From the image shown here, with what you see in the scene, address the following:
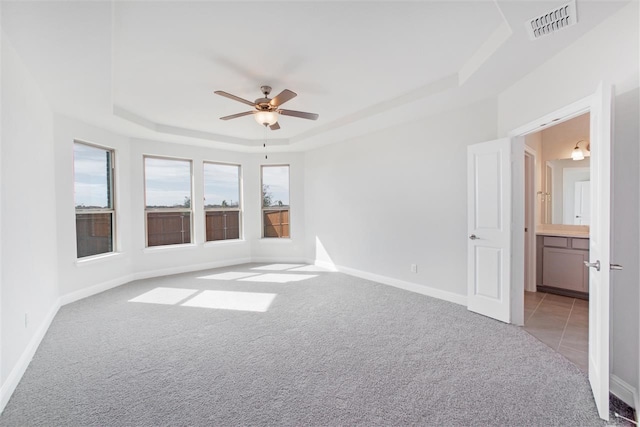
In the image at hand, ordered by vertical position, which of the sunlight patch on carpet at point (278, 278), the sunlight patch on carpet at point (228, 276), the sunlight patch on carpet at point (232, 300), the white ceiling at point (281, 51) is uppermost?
the white ceiling at point (281, 51)

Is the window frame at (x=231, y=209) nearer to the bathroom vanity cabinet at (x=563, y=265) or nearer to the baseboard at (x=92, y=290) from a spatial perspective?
the baseboard at (x=92, y=290)

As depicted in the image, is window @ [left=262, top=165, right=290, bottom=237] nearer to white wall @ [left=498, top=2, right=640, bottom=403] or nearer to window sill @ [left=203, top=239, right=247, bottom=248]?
window sill @ [left=203, top=239, right=247, bottom=248]

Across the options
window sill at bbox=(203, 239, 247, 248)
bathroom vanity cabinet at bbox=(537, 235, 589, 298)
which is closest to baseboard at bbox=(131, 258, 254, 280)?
window sill at bbox=(203, 239, 247, 248)

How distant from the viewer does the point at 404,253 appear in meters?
4.64

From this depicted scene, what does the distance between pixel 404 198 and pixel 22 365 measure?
4.54m

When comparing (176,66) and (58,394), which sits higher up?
(176,66)

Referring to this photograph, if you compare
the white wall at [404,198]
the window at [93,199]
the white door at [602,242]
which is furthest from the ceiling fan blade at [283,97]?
the window at [93,199]

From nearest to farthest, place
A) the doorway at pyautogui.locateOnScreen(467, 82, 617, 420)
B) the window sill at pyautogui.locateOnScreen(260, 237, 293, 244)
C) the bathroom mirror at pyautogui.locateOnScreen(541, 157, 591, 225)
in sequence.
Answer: the doorway at pyautogui.locateOnScreen(467, 82, 617, 420), the bathroom mirror at pyautogui.locateOnScreen(541, 157, 591, 225), the window sill at pyautogui.locateOnScreen(260, 237, 293, 244)

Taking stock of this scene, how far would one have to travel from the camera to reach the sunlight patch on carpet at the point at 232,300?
3.87 metres

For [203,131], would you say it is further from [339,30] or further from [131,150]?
[339,30]

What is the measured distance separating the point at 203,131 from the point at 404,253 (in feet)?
13.6

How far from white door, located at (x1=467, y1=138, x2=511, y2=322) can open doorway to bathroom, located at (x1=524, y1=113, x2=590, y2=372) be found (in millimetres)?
809

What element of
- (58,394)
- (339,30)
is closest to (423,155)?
(339,30)

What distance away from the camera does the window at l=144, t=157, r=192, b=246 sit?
564cm
